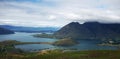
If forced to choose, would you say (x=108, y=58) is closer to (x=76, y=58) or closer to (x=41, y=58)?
(x=76, y=58)

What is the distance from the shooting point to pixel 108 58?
A: 4557 inches

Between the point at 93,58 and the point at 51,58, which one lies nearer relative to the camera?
the point at 93,58

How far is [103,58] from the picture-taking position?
380 ft

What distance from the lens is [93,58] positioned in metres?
118

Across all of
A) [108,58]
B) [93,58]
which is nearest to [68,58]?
[93,58]

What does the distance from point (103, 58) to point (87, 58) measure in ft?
26.6

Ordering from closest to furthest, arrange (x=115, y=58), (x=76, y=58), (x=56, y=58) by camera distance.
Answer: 1. (x=115, y=58)
2. (x=76, y=58)
3. (x=56, y=58)

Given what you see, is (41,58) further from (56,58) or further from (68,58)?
(68,58)

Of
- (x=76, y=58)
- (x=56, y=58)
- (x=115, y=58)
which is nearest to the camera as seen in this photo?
(x=115, y=58)

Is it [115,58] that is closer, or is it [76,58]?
[115,58]

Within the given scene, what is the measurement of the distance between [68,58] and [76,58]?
4798mm

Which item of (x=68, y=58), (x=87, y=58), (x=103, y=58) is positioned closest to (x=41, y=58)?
(x=68, y=58)

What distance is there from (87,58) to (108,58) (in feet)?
34.5

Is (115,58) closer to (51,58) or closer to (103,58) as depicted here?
(103,58)
